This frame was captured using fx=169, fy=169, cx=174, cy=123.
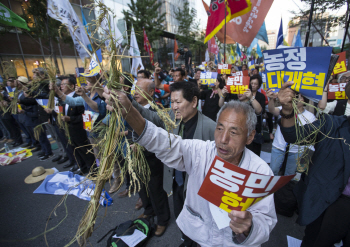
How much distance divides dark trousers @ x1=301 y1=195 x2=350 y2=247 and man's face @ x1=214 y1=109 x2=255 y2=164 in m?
1.13

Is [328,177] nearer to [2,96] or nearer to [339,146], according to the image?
[339,146]

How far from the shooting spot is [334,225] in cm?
155

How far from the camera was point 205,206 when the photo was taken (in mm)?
1344

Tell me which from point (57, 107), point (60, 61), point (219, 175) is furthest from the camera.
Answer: point (60, 61)

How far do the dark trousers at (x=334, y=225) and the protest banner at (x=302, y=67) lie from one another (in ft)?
3.16

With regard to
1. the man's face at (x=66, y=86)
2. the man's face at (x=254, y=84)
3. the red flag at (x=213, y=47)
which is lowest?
the man's face at (x=254, y=84)

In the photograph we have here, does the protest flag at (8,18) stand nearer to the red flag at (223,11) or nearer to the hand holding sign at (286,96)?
the hand holding sign at (286,96)

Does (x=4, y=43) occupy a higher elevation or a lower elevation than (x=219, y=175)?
higher

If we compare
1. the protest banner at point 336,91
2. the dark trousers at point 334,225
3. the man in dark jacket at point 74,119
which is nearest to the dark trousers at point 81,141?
the man in dark jacket at point 74,119

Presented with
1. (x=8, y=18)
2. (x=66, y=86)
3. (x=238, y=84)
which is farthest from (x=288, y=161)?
(x=8, y=18)

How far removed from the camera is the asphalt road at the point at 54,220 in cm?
244

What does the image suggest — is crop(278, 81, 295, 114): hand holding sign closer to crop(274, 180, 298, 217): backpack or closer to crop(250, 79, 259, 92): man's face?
crop(274, 180, 298, 217): backpack

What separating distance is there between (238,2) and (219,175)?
5.16 metres

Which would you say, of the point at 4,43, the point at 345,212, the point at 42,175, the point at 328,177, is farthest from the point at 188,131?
the point at 4,43
